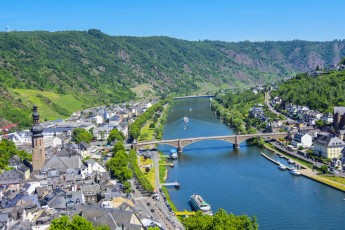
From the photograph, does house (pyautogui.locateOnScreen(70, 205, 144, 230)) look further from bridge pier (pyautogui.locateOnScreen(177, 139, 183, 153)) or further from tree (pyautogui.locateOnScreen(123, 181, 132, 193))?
bridge pier (pyautogui.locateOnScreen(177, 139, 183, 153))

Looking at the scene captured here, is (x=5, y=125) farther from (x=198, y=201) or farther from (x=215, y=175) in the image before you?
(x=198, y=201)

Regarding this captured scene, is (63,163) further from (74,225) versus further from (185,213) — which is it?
(74,225)

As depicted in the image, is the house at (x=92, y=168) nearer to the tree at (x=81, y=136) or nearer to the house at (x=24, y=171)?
the house at (x=24, y=171)

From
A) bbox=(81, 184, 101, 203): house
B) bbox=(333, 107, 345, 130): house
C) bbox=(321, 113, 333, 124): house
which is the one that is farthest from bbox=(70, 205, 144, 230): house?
bbox=(321, 113, 333, 124): house

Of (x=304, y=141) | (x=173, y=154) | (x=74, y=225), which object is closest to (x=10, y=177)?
(x=74, y=225)

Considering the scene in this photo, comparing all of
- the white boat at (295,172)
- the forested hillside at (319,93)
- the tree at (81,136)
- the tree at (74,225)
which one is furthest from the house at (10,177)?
the forested hillside at (319,93)
